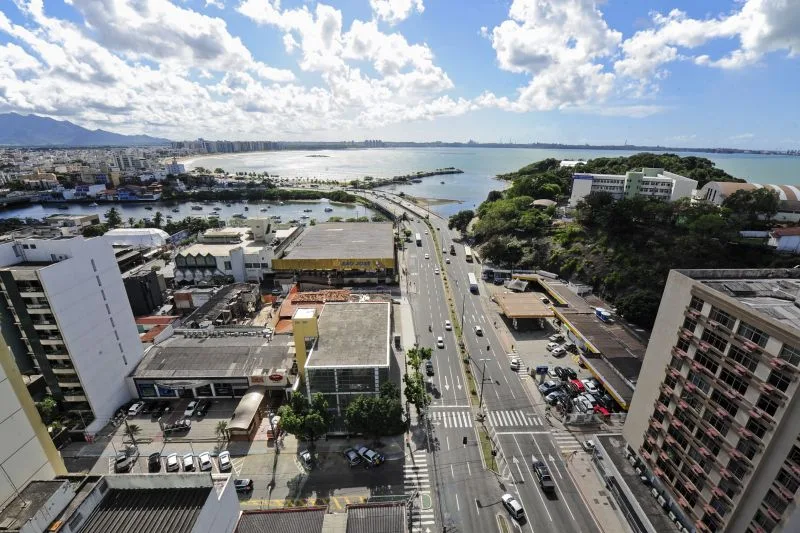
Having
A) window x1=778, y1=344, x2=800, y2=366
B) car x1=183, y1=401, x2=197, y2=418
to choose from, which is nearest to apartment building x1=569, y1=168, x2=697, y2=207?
window x1=778, y1=344, x2=800, y2=366

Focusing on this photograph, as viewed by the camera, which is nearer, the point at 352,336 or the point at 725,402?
the point at 725,402

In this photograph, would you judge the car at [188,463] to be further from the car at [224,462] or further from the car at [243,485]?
the car at [243,485]

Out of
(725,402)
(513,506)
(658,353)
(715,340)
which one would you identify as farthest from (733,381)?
(513,506)

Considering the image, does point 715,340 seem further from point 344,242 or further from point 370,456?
point 344,242

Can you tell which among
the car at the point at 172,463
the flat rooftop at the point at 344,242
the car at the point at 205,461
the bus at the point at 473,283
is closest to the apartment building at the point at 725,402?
the car at the point at 205,461

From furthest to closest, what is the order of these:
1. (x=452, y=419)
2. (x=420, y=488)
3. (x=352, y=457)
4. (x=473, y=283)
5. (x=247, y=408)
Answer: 1. (x=473, y=283)
2. (x=452, y=419)
3. (x=247, y=408)
4. (x=352, y=457)
5. (x=420, y=488)

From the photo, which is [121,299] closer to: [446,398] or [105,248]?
[105,248]

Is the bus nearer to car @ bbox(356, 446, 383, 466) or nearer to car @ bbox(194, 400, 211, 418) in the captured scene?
car @ bbox(356, 446, 383, 466)
